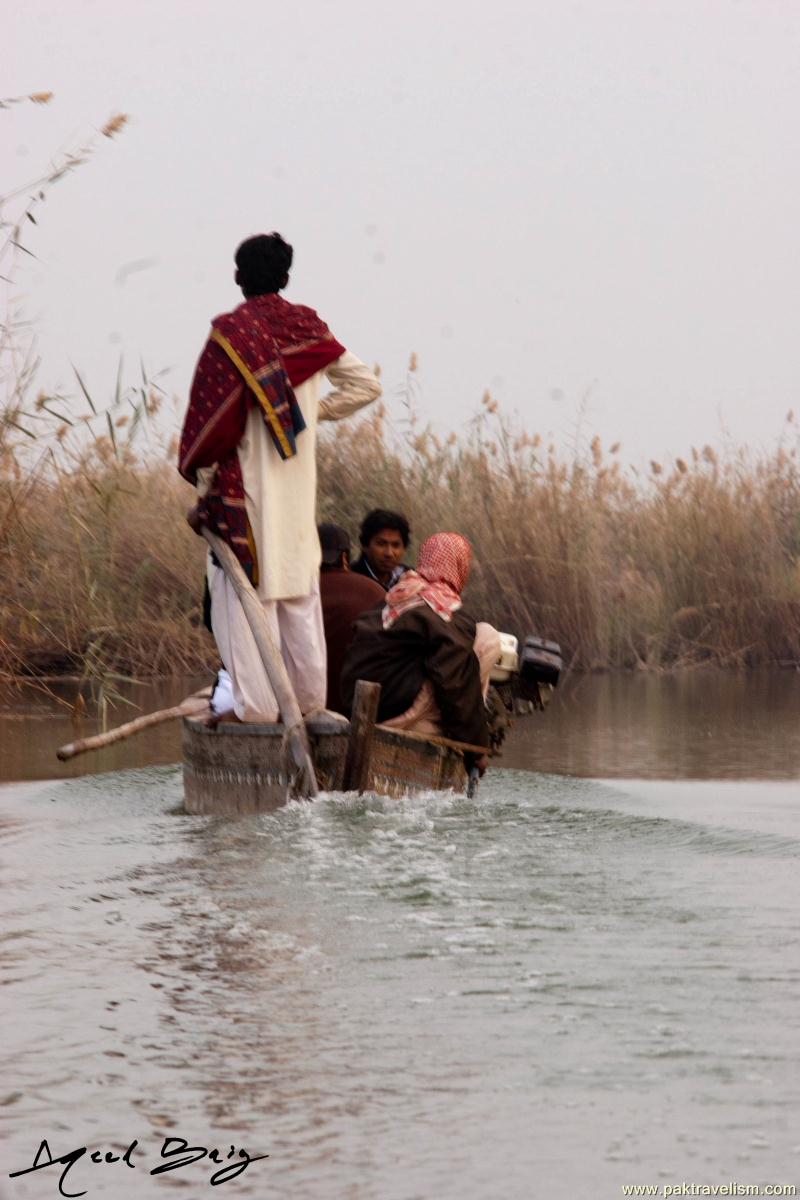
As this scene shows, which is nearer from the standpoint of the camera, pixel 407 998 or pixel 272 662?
pixel 407 998

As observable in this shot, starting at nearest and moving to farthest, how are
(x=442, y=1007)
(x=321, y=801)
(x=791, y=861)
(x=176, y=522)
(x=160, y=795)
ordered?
(x=442, y=1007) → (x=791, y=861) → (x=321, y=801) → (x=160, y=795) → (x=176, y=522)

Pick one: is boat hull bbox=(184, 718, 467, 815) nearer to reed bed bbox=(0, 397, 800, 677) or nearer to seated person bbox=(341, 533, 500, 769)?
seated person bbox=(341, 533, 500, 769)

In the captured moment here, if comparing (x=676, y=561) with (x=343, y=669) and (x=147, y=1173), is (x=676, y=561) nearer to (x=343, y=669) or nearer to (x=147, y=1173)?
(x=343, y=669)

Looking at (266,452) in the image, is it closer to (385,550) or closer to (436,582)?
(436,582)

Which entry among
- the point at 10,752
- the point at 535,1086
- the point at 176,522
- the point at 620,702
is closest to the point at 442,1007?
the point at 535,1086

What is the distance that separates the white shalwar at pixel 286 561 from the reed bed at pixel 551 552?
6138 mm

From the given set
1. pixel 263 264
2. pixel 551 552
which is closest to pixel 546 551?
pixel 551 552

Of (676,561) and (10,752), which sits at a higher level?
(676,561)

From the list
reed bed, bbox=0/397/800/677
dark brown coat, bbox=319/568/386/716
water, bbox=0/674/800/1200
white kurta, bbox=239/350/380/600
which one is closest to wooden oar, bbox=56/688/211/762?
water, bbox=0/674/800/1200

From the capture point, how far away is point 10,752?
10.1 m

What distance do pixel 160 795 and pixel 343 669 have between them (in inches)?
64.0

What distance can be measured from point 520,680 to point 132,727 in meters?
1.51

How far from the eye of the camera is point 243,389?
22.5 feet

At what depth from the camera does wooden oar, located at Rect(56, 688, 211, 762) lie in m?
6.93
